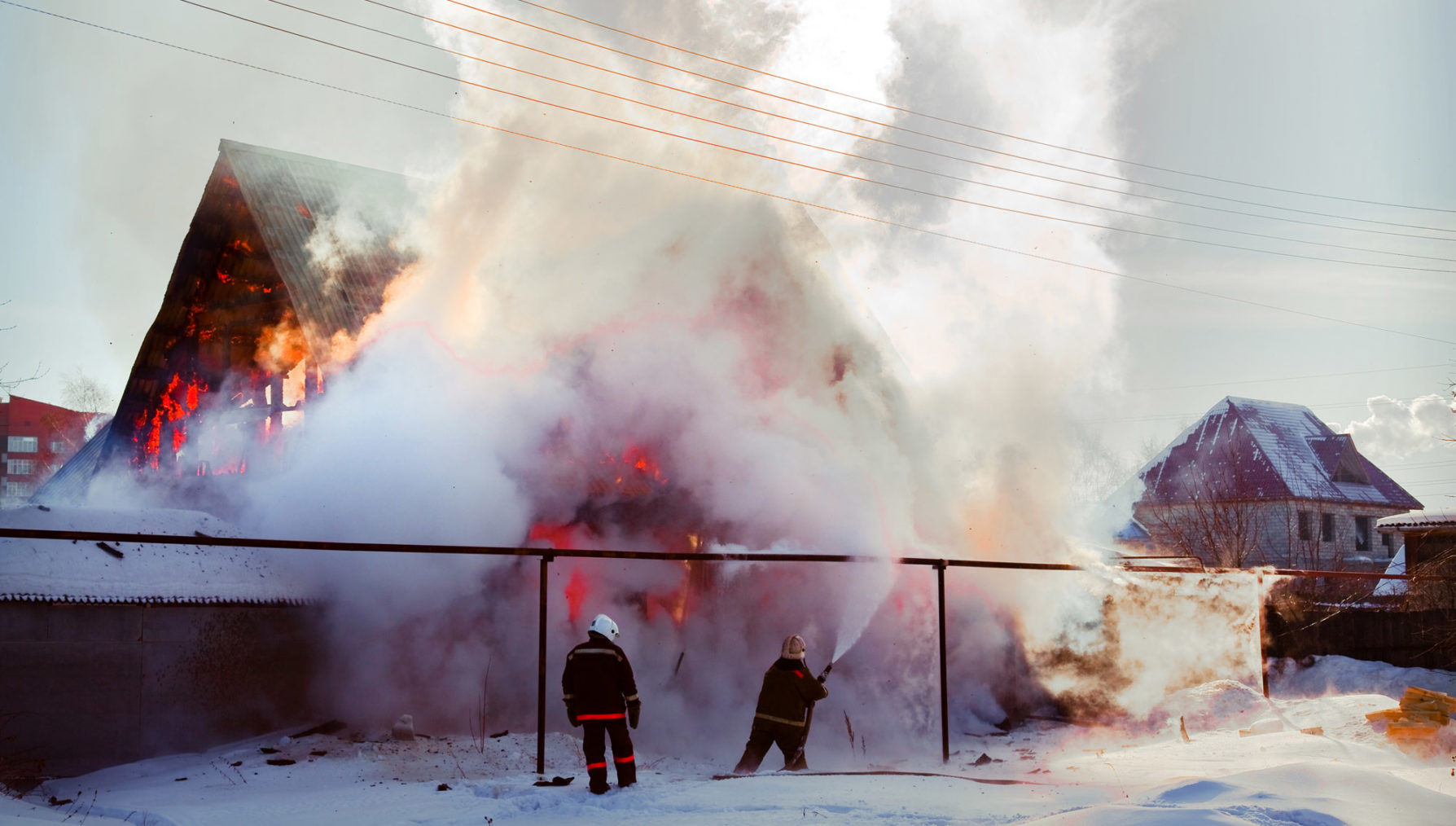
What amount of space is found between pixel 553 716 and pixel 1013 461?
9.65 meters

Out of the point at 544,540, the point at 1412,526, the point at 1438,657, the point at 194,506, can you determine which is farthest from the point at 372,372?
the point at 1412,526

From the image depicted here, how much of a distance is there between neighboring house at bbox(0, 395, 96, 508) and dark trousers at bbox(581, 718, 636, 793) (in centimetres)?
6279

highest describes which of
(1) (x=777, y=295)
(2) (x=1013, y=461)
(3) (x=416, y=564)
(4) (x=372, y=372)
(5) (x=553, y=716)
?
(1) (x=777, y=295)

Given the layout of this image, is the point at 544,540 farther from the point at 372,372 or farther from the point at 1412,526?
the point at 1412,526

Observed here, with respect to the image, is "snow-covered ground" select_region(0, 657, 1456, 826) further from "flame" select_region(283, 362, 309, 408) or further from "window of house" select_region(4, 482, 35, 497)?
"window of house" select_region(4, 482, 35, 497)

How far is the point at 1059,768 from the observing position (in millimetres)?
11305

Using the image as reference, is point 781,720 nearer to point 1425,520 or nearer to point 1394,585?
point 1425,520

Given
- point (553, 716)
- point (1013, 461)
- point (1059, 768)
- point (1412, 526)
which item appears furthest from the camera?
point (1412, 526)

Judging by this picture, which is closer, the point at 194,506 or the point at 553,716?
the point at 553,716

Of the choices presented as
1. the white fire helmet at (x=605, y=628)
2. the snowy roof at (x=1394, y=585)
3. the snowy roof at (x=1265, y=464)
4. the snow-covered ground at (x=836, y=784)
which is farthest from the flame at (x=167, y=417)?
the snowy roof at (x=1265, y=464)

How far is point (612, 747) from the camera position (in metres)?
9.33

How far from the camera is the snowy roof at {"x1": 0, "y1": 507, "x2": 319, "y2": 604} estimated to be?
11.6 meters

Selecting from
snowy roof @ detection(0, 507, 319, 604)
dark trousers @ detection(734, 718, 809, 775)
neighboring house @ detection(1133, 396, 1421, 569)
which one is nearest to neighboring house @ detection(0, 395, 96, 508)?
snowy roof @ detection(0, 507, 319, 604)

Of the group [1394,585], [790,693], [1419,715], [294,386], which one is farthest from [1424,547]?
[294,386]
